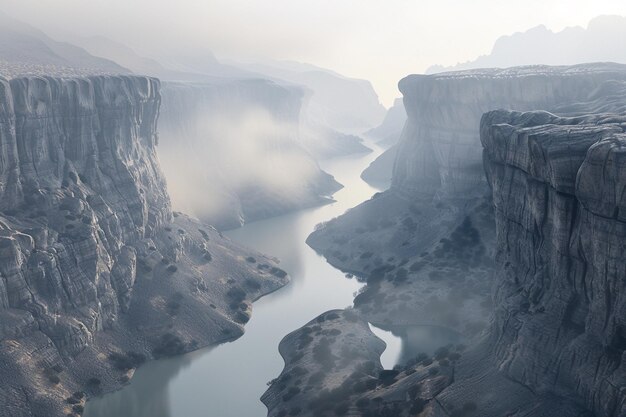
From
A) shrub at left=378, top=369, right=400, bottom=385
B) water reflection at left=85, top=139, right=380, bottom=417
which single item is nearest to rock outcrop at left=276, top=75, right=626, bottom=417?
shrub at left=378, top=369, right=400, bottom=385

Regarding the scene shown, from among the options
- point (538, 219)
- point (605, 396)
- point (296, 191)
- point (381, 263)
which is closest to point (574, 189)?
point (538, 219)

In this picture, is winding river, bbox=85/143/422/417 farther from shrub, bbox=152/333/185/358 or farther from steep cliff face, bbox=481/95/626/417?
steep cliff face, bbox=481/95/626/417

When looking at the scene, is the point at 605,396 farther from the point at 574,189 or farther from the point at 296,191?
the point at 296,191

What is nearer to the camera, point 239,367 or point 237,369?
point 237,369

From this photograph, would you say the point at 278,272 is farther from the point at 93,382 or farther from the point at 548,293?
the point at 548,293

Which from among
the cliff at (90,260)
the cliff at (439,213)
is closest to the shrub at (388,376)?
the cliff at (439,213)

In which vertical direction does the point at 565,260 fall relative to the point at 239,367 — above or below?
above

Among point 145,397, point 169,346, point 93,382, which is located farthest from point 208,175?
point 93,382
